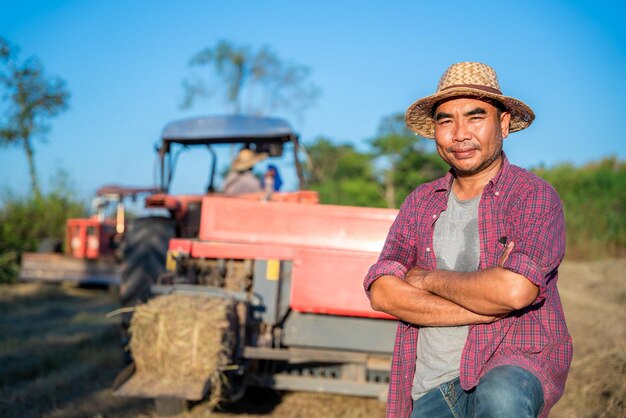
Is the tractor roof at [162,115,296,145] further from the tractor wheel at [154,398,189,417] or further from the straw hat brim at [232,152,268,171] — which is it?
the tractor wheel at [154,398,189,417]

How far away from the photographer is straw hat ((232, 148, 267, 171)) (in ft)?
21.0

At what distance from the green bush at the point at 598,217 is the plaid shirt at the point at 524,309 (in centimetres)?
1458

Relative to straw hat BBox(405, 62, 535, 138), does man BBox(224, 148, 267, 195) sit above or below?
below

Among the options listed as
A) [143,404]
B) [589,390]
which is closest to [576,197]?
[589,390]

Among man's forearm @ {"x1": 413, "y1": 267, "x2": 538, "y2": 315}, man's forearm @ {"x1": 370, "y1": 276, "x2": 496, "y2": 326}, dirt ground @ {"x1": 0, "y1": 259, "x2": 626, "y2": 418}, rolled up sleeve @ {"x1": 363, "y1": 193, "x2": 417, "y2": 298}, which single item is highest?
rolled up sleeve @ {"x1": 363, "y1": 193, "x2": 417, "y2": 298}

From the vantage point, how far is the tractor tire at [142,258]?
17.9 ft

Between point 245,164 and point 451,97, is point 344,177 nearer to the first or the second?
point 245,164

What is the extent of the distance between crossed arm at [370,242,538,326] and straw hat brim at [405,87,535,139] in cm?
49

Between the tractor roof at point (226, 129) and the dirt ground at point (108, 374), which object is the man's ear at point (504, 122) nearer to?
the dirt ground at point (108, 374)

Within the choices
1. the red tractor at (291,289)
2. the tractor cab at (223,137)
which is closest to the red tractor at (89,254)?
the tractor cab at (223,137)

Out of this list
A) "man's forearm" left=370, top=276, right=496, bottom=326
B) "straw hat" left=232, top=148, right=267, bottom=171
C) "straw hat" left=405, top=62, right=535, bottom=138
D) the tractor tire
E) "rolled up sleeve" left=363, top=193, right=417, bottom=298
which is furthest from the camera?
"straw hat" left=232, top=148, right=267, bottom=171

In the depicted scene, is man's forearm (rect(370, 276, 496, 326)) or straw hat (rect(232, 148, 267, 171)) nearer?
man's forearm (rect(370, 276, 496, 326))

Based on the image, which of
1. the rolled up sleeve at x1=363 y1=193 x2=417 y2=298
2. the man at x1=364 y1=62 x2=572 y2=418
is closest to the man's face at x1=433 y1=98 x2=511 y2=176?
the man at x1=364 y1=62 x2=572 y2=418

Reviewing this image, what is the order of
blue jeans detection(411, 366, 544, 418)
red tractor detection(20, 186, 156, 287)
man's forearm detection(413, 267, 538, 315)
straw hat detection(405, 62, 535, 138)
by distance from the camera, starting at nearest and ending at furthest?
1. blue jeans detection(411, 366, 544, 418)
2. man's forearm detection(413, 267, 538, 315)
3. straw hat detection(405, 62, 535, 138)
4. red tractor detection(20, 186, 156, 287)
